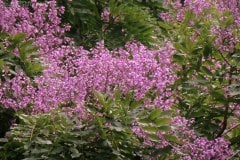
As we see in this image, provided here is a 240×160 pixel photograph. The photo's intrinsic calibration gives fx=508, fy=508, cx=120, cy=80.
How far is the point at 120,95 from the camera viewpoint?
3.50 meters

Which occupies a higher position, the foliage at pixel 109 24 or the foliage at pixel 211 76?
the foliage at pixel 109 24

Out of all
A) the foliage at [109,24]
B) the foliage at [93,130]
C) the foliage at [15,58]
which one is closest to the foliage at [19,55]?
the foliage at [15,58]

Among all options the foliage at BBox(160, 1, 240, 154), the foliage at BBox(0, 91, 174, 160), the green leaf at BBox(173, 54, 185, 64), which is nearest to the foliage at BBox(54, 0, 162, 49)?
the foliage at BBox(160, 1, 240, 154)

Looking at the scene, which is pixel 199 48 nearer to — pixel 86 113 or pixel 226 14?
pixel 226 14

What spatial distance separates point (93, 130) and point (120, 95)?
0.31 meters

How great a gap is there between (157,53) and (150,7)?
2528mm

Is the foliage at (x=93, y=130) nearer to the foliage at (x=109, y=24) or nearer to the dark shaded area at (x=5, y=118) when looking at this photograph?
the dark shaded area at (x=5, y=118)

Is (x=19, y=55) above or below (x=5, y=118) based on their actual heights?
above

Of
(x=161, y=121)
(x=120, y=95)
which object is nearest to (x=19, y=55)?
(x=120, y=95)

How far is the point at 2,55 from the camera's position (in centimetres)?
434

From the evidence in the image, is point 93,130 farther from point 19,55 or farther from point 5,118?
point 19,55

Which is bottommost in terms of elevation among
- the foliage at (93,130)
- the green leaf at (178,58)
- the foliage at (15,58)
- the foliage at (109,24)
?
the foliage at (93,130)

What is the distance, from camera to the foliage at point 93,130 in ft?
11.2

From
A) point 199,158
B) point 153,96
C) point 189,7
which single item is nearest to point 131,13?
point 189,7
